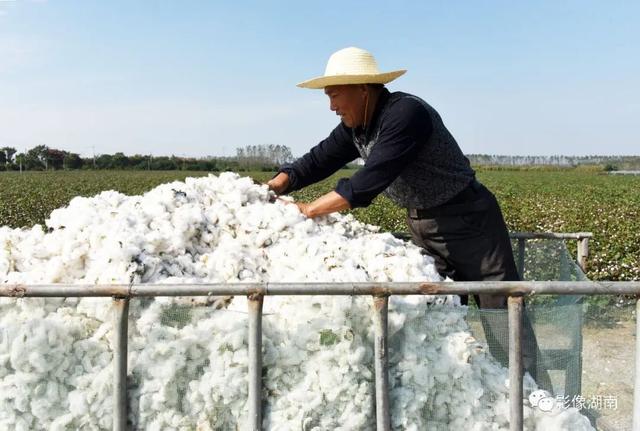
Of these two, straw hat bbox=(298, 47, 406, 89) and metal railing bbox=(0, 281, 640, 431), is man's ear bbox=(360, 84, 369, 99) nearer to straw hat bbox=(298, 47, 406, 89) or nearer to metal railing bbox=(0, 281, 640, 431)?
straw hat bbox=(298, 47, 406, 89)

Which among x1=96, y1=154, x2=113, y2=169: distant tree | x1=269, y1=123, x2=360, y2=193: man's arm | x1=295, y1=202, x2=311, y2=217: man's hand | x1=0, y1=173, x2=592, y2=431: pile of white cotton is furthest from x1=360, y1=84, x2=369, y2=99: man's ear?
x1=96, y1=154, x2=113, y2=169: distant tree

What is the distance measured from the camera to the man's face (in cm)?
290

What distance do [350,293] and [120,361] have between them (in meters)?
0.85

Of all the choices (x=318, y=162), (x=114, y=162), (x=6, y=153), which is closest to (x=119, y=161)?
(x=114, y=162)

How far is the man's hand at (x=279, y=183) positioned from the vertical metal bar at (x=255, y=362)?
1.51m

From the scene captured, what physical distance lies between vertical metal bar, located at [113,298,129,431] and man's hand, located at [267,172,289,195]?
155 centimetres

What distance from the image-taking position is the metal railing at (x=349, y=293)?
73.6 inches

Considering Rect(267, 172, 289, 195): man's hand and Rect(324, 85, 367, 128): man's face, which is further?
Rect(267, 172, 289, 195): man's hand

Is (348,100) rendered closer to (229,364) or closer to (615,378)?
(229,364)

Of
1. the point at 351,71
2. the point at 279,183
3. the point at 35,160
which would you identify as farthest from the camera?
the point at 35,160

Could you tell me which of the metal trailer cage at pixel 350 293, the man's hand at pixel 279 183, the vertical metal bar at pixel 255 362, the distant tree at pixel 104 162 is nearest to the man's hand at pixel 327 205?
the man's hand at pixel 279 183

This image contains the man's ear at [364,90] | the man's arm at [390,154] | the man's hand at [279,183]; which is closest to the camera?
the man's arm at [390,154]

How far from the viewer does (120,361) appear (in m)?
1.96

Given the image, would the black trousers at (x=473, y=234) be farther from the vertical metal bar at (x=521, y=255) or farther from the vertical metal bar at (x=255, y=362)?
the vertical metal bar at (x=255, y=362)
